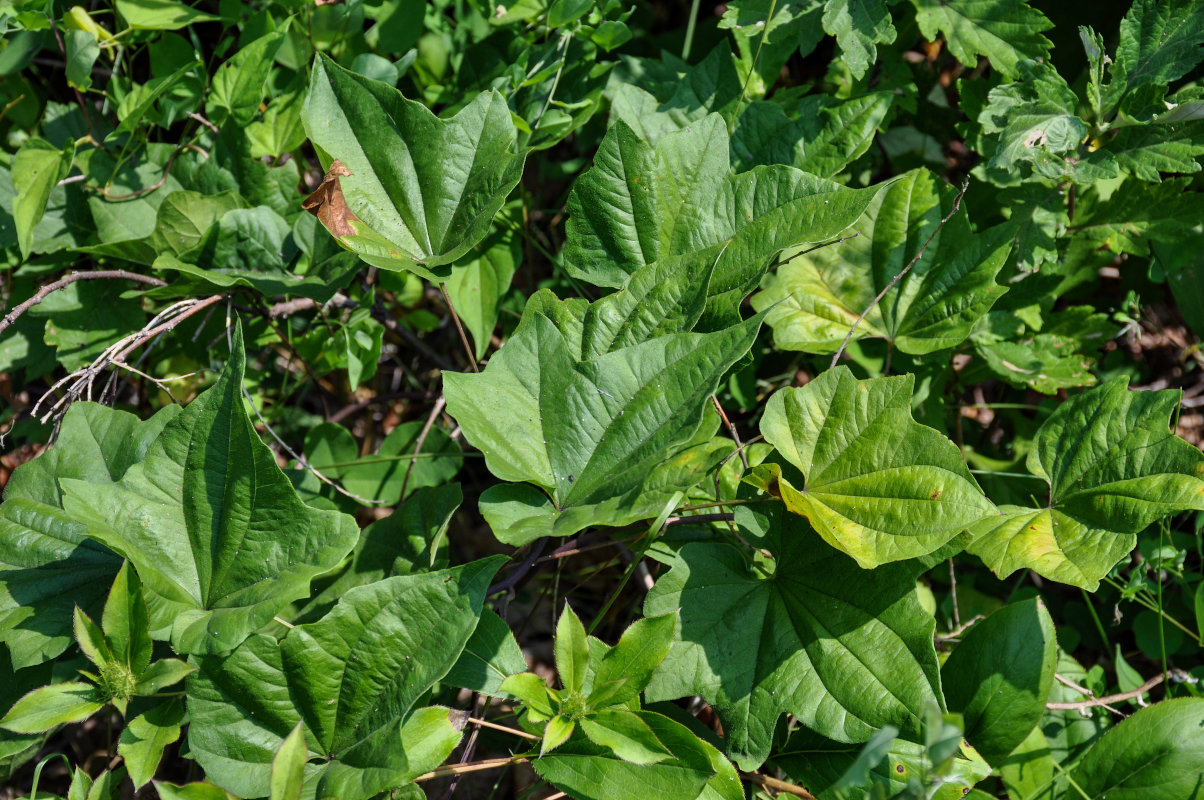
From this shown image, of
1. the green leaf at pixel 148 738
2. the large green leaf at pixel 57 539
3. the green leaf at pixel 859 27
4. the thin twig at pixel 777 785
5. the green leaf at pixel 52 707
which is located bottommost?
the thin twig at pixel 777 785

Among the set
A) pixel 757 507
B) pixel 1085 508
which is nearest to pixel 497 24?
pixel 757 507

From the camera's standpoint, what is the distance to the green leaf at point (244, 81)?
2.01 m

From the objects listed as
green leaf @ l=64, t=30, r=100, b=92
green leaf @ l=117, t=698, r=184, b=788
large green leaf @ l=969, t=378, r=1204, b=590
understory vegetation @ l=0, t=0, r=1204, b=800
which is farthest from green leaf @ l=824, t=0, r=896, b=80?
green leaf @ l=117, t=698, r=184, b=788

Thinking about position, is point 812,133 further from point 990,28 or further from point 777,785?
point 777,785

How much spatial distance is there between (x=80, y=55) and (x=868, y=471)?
1.96 metres

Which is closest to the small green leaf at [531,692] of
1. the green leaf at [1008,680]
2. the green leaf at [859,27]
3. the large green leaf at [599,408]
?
the large green leaf at [599,408]

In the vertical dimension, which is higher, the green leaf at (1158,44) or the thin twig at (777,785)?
the green leaf at (1158,44)

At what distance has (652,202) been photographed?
1.66 meters

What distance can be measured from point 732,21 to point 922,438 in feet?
3.42

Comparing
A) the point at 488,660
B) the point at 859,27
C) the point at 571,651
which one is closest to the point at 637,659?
the point at 571,651

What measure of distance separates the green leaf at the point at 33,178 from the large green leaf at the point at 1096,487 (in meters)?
2.03

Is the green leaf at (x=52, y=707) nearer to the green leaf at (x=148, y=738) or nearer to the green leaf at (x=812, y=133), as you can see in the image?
the green leaf at (x=148, y=738)

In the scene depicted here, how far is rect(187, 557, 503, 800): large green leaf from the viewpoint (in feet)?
4.34

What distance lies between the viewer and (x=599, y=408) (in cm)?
141
